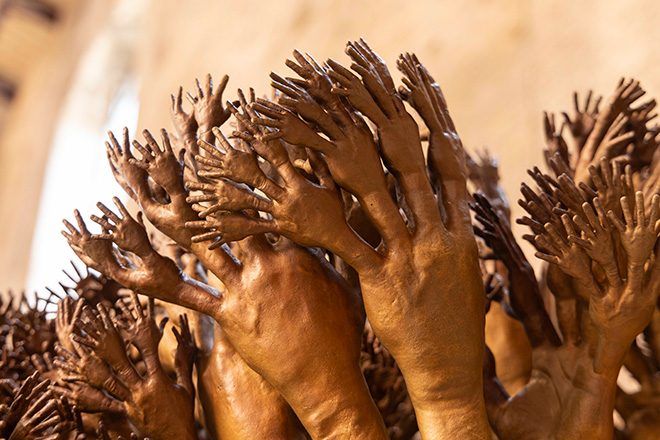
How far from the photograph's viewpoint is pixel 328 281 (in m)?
0.55

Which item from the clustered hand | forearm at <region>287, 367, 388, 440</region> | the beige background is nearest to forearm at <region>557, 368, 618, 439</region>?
the clustered hand

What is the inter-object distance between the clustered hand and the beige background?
844 millimetres

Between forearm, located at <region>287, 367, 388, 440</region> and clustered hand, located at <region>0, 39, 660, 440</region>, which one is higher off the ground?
clustered hand, located at <region>0, 39, 660, 440</region>

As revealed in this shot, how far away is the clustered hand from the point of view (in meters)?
0.51

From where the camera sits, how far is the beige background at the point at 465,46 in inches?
54.8

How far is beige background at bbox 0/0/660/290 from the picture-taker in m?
1.39

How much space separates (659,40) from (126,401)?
1204mm

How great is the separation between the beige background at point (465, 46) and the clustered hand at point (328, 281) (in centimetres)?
84

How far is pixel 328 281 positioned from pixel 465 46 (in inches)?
52.0

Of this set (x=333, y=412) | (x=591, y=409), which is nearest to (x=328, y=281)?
(x=333, y=412)

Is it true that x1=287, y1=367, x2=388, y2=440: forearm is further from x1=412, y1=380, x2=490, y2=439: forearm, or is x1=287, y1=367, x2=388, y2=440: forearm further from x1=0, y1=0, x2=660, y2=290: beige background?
x1=0, y1=0, x2=660, y2=290: beige background

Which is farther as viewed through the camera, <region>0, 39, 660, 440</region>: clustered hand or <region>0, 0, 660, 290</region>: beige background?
<region>0, 0, 660, 290</region>: beige background

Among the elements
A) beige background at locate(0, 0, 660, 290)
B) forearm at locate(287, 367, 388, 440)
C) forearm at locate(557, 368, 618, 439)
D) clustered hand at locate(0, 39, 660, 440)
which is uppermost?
beige background at locate(0, 0, 660, 290)

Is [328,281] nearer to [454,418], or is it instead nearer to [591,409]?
[454,418]
